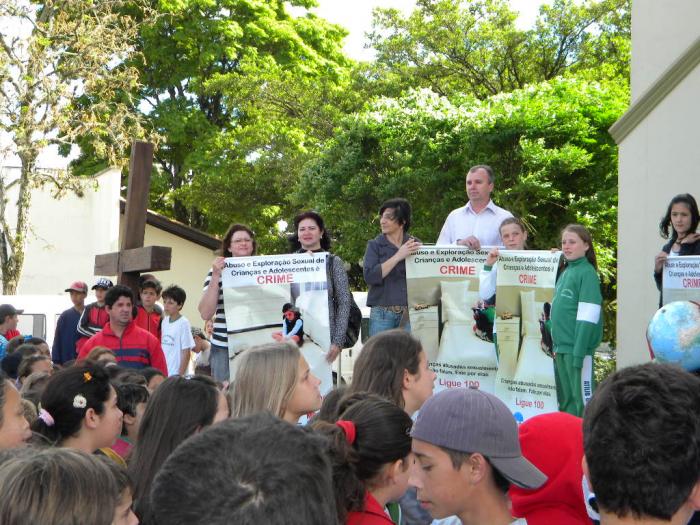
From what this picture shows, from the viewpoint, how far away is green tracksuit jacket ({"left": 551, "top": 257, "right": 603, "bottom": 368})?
766cm

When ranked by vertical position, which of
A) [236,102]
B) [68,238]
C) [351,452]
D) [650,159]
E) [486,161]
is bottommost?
[351,452]

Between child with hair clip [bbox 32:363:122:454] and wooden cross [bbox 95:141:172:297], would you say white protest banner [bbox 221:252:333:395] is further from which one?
child with hair clip [bbox 32:363:122:454]

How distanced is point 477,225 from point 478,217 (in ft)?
0.25

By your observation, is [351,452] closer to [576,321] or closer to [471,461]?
[471,461]

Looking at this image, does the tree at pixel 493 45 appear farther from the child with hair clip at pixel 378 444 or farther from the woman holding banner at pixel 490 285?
the child with hair clip at pixel 378 444

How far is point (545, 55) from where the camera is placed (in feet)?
99.0

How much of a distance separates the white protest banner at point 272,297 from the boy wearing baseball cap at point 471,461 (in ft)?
15.0

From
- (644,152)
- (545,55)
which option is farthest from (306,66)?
(644,152)

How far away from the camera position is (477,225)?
A: 8.52 metres

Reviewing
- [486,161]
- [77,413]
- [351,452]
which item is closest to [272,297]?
[77,413]

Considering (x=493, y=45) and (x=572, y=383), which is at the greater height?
(x=493, y=45)

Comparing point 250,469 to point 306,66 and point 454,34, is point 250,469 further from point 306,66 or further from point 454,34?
point 306,66

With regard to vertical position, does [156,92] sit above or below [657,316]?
above

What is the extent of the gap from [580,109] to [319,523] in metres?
24.2
